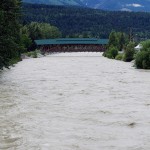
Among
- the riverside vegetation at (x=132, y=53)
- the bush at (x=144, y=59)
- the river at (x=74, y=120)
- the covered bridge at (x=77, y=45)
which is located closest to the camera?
the river at (x=74, y=120)

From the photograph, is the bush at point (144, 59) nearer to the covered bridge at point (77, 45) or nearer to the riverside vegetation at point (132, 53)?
the riverside vegetation at point (132, 53)

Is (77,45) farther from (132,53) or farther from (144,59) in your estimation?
(144,59)

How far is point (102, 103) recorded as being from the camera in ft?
92.9

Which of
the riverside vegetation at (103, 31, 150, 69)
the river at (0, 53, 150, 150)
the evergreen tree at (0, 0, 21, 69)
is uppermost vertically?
the evergreen tree at (0, 0, 21, 69)

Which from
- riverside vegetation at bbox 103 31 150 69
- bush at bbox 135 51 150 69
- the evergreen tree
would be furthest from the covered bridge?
the evergreen tree

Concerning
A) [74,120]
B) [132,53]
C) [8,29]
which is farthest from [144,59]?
[74,120]

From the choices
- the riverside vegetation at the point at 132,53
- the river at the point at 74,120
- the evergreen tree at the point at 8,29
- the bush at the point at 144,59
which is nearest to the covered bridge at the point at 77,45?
the riverside vegetation at the point at 132,53

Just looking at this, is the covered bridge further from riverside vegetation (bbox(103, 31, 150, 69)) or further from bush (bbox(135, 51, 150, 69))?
bush (bbox(135, 51, 150, 69))

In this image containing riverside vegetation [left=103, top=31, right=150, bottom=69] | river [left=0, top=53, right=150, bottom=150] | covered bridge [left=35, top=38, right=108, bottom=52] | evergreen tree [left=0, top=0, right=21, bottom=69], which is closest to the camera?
Result: river [left=0, top=53, right=150, bottom=150]

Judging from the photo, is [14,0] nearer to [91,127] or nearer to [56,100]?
[56,100]

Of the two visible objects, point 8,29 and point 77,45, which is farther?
point 77,45

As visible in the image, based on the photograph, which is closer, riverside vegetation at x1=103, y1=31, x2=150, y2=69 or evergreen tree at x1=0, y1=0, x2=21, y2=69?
evergreen tree at x1=0, y1=0, x2=21, y2=69

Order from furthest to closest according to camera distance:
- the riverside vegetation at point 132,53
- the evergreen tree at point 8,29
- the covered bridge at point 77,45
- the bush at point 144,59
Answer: the covered bridge at point 77,45
the riverside vegetation at point 132,53
the bush at point 144,59
the evergreen tree at point 8,29

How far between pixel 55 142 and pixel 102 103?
1108cm
